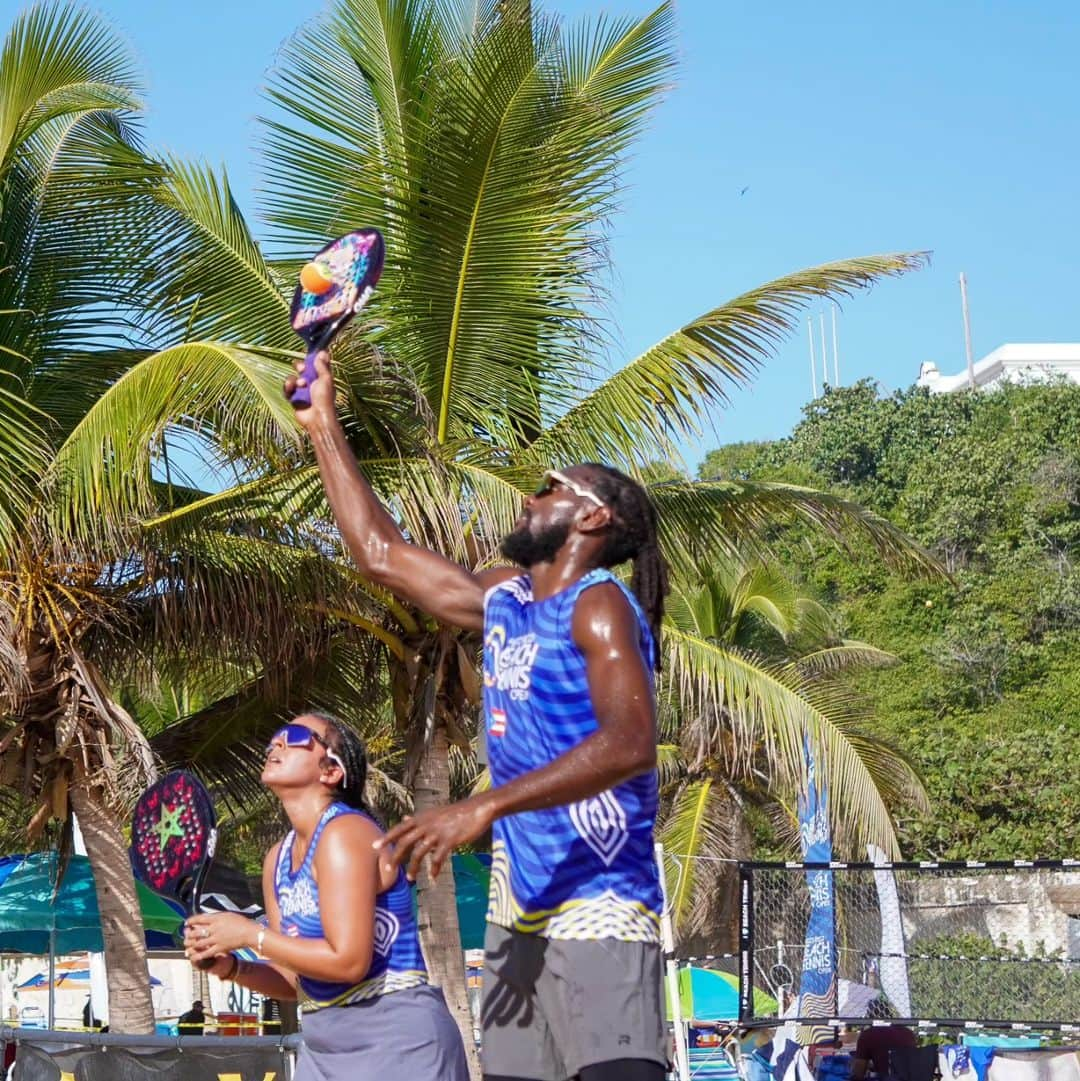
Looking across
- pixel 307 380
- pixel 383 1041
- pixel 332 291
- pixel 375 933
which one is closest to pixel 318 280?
pixel 332 291

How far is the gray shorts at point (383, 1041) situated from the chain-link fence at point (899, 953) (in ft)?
20.3

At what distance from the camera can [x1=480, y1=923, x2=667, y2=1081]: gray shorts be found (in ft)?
9.00

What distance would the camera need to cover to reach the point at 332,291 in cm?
322

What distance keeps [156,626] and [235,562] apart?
2.75ft

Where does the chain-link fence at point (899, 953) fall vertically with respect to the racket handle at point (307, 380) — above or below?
below

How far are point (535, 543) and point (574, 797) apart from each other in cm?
61

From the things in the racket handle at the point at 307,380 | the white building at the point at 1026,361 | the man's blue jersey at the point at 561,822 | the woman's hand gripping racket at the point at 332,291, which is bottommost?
the man's blue jersey at the point at 561,822

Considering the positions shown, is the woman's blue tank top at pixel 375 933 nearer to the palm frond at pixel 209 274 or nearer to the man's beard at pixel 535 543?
the man's beard at pixel 535 543

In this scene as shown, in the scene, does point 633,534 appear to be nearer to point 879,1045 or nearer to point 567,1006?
point 567,1006

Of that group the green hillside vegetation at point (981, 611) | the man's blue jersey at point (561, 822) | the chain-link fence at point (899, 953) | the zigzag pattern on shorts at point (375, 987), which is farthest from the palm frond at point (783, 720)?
the green hillside vegetation at point (981, 611)

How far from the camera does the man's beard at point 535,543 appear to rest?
3.00 meters

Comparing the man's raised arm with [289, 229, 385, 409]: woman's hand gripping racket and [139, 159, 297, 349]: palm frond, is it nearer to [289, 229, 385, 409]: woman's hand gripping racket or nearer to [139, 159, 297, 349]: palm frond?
[289, 229, 385, 409]: woman's hand gripping racket

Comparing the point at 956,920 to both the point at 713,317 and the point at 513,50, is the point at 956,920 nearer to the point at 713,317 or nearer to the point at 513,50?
the point at 713,317

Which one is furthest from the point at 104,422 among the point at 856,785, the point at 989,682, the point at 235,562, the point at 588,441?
the point at 989,682
